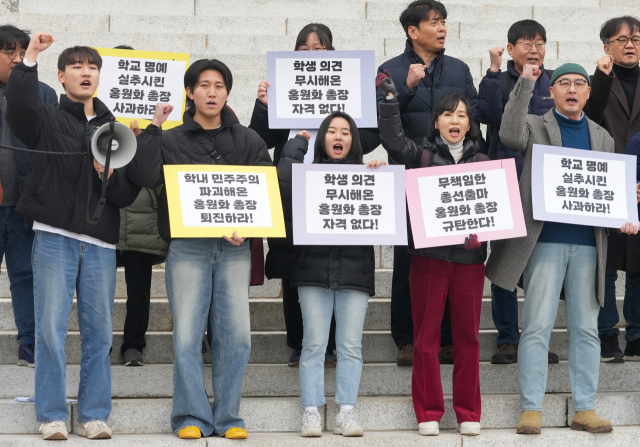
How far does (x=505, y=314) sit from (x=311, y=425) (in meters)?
1.72

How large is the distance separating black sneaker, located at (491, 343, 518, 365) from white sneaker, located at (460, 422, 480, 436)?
33.6 inches

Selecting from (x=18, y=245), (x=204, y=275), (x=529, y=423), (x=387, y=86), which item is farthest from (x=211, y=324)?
(x=529, y=423)

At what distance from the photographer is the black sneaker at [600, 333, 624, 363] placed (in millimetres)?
6898

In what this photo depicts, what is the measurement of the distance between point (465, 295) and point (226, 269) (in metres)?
1.46

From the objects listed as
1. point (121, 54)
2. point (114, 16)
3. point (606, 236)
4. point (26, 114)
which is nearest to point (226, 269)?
point (26, 114)

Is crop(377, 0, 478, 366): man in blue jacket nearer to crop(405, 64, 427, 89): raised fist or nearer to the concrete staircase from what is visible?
crop(405, 64, 427, 89): raised fist

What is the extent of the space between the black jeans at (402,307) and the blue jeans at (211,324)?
4.09 ft

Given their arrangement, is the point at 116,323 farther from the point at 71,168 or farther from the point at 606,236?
the point at 606,236

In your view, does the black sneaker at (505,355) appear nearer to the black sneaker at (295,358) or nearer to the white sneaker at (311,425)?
the black sneaker at (295,358)

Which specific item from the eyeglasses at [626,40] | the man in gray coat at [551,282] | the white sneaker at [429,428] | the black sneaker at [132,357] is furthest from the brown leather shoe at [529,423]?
the eyeglasses at [626,40]

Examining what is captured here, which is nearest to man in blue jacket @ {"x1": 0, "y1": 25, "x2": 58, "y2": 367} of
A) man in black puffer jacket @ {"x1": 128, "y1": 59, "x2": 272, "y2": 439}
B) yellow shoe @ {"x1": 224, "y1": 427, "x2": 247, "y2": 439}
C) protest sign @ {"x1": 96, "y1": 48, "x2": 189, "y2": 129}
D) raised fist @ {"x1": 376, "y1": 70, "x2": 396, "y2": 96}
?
protest sign @ {"x1": 96, "y1": 48, "x2": 189, "y2": 129}

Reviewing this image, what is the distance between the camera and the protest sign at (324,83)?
6.62 m

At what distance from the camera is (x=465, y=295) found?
238 inches

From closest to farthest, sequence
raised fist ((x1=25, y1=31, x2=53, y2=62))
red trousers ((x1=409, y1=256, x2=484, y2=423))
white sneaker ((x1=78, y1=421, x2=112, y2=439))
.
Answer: raised fist ((x1=25, y1=31, x2=53, y2=62)) → white sneaker ((x1=78, y1=421, x2=112, y2=439)) → red trousers ((x1=409, y1=256, x2=484, y2=423))
